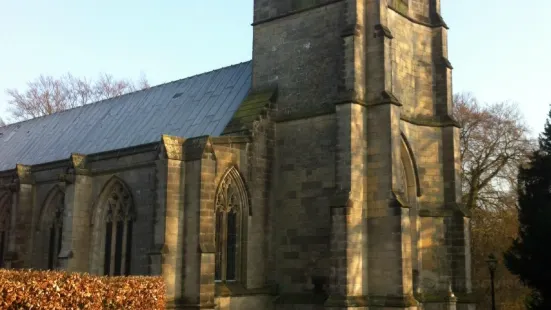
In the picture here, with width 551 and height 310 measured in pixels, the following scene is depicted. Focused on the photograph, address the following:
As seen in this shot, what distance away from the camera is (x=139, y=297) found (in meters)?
14.4

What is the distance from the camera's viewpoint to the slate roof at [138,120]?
2277 centimetres

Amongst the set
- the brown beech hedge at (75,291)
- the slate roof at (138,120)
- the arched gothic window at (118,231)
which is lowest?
the brown beech hedge at (75,291)

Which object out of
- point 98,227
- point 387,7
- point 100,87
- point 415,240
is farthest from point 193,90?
point 100,87

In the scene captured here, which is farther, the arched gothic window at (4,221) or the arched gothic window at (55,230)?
the arched gothic window at (4,221)

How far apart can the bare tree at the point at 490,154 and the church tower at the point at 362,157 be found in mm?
13515

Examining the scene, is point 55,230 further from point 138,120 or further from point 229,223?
point 229,223

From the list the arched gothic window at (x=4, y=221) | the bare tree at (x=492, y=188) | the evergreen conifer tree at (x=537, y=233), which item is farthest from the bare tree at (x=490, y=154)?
the arched gothic window at (x=4, y=221)

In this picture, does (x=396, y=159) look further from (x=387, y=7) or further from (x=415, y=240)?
(x=387, y=7)

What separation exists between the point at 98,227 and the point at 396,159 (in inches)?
424

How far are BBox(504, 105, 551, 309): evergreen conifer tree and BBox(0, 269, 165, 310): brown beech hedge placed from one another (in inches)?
477

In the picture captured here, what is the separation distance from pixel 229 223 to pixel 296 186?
8.07 feet

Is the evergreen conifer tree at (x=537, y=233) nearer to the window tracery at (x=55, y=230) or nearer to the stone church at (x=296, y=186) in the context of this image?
the stone church at (x=296, y=186)

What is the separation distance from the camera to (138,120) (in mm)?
25641

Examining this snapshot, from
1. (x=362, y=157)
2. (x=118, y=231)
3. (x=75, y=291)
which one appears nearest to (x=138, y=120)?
(x=118, y=231)
